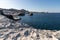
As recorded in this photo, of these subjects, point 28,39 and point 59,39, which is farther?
point 28,39

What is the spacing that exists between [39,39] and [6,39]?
3681mm

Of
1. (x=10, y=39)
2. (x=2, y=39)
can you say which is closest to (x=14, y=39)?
(x=10, y=39)

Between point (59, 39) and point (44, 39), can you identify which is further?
point (44, 39)

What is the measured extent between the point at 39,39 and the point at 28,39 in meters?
1.24

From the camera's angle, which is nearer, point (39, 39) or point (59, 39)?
point (59, 39)

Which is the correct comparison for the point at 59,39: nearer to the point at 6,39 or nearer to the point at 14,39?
the point at 14,39

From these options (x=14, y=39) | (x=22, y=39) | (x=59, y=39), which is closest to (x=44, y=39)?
(x=59, y=39)

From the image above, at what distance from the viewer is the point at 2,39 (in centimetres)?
1231

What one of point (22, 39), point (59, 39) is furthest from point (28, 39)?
point (59, 39)

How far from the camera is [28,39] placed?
12.8m

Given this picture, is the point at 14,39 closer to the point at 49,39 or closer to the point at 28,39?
the point at 28,39

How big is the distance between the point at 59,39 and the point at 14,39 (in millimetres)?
4886

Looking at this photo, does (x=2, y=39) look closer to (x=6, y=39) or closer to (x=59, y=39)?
(x=6, y=39)

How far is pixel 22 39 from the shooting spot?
42.1 feet
